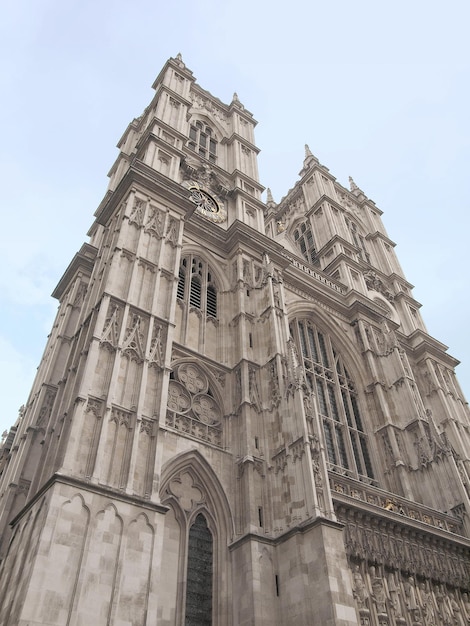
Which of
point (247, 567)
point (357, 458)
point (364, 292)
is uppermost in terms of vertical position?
point (364, 292)

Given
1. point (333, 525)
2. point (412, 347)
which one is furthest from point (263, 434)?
point (412, 347)

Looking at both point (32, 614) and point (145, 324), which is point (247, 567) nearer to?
point (32, 614)

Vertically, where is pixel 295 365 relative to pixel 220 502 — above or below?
above

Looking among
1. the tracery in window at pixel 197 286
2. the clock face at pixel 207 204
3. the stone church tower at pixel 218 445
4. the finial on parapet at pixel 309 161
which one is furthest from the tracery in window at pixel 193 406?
the finial on parapet at pixel 309 161

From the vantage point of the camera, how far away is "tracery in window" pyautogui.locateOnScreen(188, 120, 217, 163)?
3297cm

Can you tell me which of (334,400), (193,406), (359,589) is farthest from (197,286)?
(359,589)

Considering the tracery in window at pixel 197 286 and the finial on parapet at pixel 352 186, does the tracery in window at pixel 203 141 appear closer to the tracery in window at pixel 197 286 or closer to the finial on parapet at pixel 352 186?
the tracery in window at pixel 197 286

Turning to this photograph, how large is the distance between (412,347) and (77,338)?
798 inches

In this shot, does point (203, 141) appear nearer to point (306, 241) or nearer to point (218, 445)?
point (306, 241)

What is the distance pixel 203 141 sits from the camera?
1358 inches

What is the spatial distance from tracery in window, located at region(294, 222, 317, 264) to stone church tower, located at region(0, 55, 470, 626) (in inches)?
324

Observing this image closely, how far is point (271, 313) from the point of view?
22578 mm

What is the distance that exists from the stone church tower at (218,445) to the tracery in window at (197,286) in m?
0.13

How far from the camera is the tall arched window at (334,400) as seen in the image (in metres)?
22.4
